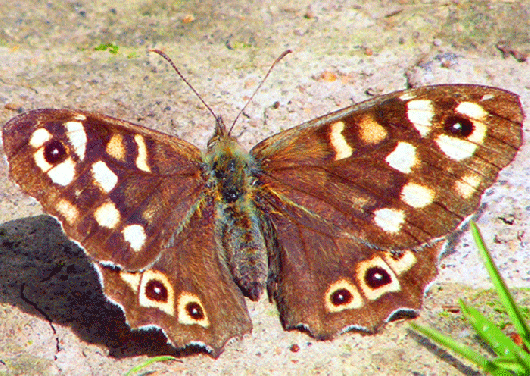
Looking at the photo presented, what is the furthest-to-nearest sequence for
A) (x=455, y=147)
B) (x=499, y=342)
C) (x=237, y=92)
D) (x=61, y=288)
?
(x=237, y=92), (x=61, y=288), (x=455, y=147), (x=499, y=342)

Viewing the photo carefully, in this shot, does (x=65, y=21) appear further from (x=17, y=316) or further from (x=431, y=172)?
(x=431, y=172)

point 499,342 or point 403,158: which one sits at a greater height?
point 403,158

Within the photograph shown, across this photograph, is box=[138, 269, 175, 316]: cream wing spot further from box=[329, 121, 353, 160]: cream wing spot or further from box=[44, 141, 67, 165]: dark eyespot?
box=[329, 121, 353, 160]: cream wing spot

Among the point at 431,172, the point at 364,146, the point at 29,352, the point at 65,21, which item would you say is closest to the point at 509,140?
the point at 431,172

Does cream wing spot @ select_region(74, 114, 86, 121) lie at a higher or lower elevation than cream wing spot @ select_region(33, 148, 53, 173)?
higher

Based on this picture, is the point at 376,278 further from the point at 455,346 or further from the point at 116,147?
the point at 116,147

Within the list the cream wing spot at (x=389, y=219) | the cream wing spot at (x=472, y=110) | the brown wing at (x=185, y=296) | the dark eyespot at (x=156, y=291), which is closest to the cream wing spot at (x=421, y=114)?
the cream wing spot at (x=472, y=110)

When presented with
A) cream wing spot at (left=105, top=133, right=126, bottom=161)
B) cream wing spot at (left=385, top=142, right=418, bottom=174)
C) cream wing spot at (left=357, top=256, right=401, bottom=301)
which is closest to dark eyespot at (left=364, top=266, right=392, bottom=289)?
cream wing spot at (left=357, top=256, right=401, bottom=301)

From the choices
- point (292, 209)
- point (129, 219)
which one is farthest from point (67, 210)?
point (292, 209)
